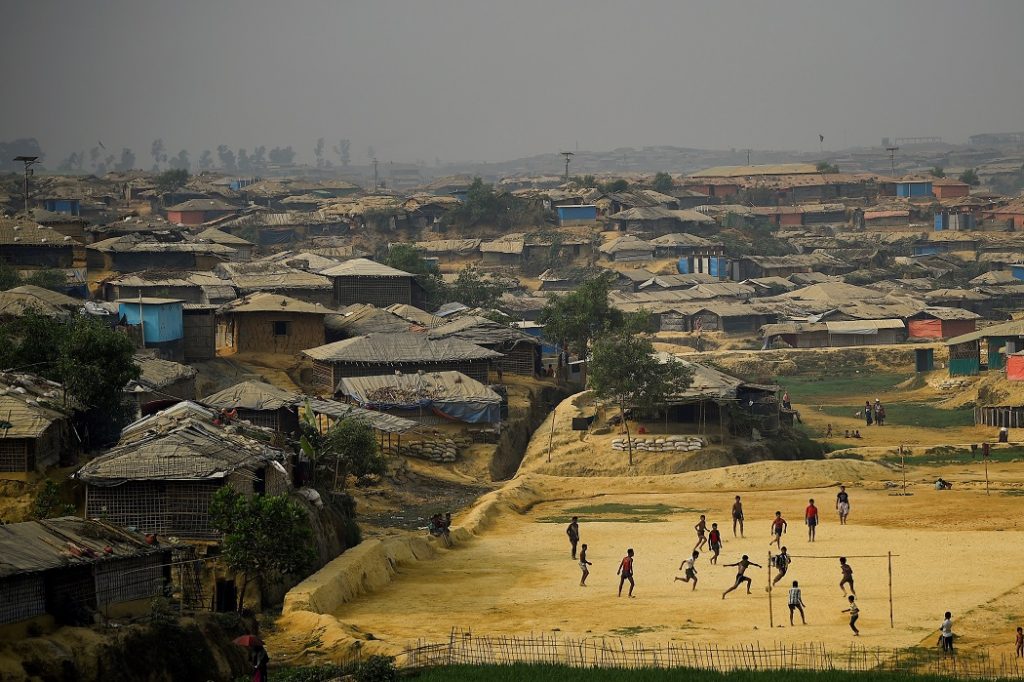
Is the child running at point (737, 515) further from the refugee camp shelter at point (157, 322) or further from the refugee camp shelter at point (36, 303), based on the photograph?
the refugee camp shelter at point (157, 322)

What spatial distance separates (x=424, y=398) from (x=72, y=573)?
28314 millimetres

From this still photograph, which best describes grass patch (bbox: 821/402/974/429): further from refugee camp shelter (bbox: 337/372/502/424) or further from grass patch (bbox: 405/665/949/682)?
grass patch (bbox: 405/665/949/682)

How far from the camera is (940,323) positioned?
3113 inches

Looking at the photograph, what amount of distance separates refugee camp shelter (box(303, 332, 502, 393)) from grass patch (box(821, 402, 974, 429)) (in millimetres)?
16277

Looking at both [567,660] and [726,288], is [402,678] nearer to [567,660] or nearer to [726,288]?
[567,660]

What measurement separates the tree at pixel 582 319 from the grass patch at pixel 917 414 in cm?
980

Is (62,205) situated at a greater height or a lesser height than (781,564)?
greater

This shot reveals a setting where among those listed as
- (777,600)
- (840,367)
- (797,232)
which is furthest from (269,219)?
(777,600)

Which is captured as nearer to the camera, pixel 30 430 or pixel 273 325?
pixel 30 430

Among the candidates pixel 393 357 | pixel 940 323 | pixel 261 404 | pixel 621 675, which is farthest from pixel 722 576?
pixel 940 323

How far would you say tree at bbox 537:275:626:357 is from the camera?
6450cm

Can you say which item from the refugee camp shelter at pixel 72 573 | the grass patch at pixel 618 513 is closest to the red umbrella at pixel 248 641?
the refugee camp shelter at pixel 72 573

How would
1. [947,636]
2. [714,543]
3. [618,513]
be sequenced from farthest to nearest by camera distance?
[618,513], [714,543], [947,636]

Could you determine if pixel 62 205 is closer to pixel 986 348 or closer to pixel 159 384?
pixel 986 348
